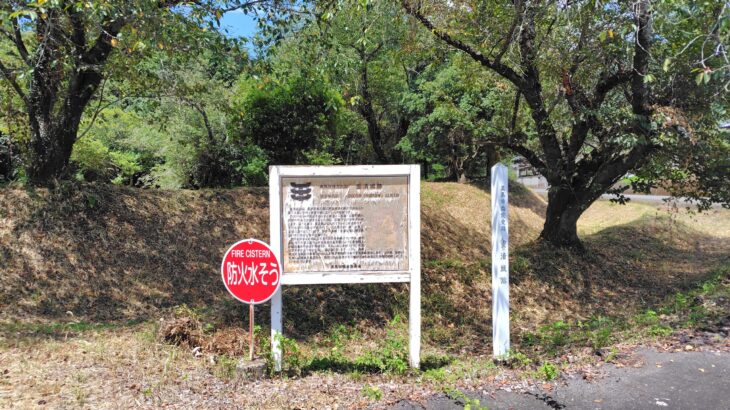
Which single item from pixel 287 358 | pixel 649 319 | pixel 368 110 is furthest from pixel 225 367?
pixel 368 110

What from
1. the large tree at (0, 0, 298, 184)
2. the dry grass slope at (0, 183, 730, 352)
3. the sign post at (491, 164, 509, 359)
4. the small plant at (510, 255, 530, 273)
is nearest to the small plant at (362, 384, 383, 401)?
the sign post at (491, 164, 509, 359)

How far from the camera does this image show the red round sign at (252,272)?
4816 millimetres

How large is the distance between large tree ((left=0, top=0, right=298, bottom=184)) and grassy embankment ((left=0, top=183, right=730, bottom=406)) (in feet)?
2.80

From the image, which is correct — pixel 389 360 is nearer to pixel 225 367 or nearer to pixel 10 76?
pixel 225 367

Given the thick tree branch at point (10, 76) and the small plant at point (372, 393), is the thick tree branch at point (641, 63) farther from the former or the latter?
the thick tree branch at point (10, 76)

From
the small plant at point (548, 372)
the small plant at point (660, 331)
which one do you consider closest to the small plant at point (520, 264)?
the small plant at point (660, 331)

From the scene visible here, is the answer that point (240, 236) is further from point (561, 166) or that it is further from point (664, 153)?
point (664, 153)

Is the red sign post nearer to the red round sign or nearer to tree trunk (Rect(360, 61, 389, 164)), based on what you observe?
the red round sign

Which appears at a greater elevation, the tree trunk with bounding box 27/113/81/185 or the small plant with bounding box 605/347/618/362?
the tree trunk with bounding box 27/113/81/185

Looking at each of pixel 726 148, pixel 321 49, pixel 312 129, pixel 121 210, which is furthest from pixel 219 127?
pixel 726 148

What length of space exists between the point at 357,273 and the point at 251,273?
1024mm

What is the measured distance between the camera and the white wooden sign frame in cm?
503

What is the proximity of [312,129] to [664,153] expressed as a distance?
25.0 feet

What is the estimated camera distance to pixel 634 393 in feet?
14.1
